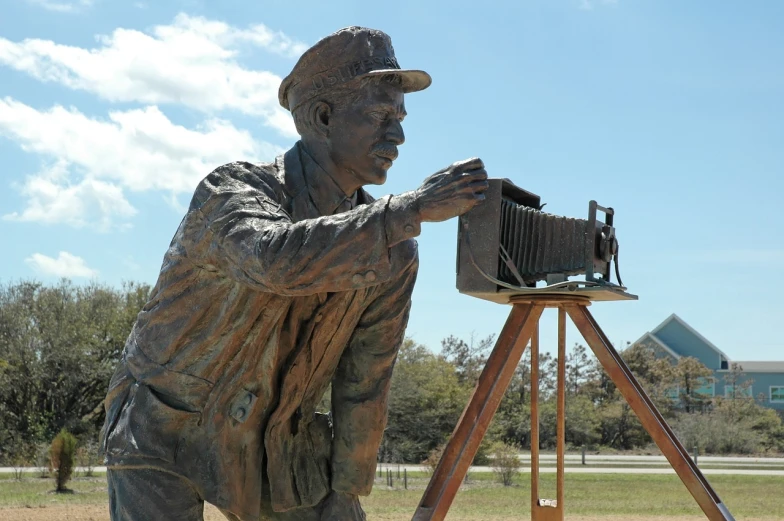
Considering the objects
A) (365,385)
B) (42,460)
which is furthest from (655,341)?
(365,385)

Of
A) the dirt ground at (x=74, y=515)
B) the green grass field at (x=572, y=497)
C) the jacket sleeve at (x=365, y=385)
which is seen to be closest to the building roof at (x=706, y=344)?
the green grass field at (x=572, y=497)

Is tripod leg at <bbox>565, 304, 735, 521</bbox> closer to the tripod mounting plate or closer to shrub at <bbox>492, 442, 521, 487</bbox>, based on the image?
the tripod mounting plate

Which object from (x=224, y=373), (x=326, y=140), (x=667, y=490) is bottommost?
(x=667, y=490)

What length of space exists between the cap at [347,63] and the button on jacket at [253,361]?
224 mm

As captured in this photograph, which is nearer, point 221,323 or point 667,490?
point 221,323

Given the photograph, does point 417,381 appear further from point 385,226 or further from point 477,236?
point 385,226

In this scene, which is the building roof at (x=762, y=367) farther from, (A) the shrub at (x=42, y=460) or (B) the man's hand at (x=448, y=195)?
(B) the man's hand at (x=448, y=195)

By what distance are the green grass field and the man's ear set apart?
9929 millimetres

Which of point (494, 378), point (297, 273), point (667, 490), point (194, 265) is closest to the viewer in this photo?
point (297, 273)

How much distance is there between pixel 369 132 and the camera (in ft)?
9.12

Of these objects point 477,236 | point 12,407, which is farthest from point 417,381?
point 477,236

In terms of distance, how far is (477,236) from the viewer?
5.10m

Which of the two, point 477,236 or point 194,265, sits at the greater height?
point 477,236

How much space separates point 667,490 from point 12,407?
1768 centimetres
